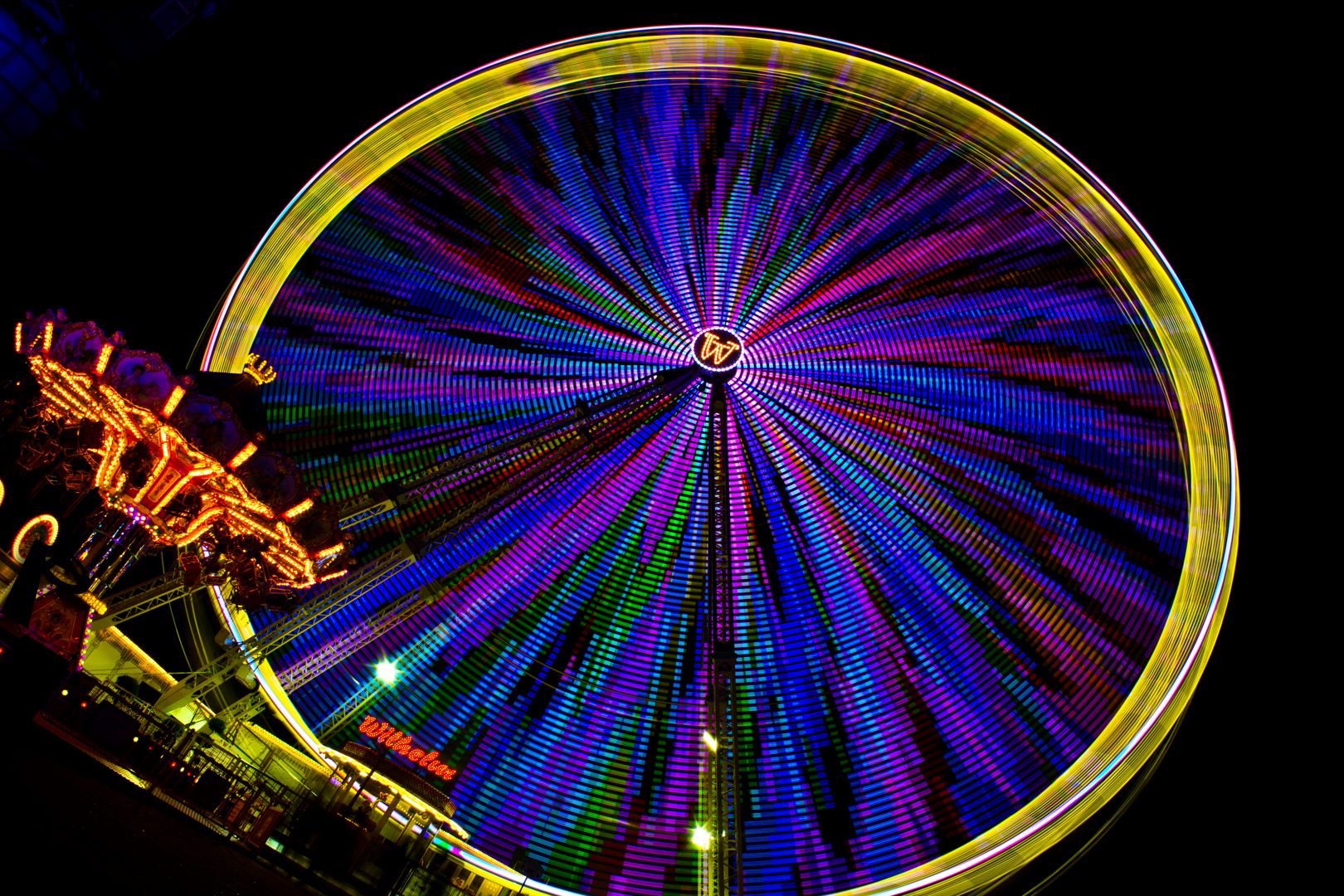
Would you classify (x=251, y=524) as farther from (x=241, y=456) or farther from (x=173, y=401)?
(x=173, y=401)

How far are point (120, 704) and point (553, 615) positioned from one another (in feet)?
13.9

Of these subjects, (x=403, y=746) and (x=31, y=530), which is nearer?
(x=31, y=530)

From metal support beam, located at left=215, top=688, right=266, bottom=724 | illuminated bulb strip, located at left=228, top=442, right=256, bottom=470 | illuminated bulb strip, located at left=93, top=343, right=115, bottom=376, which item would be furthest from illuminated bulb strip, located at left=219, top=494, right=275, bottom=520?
metal support beam, located at left=215, top=688, right=266, bottom=724

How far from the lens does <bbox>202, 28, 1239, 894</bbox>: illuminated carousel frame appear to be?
690 centimetres

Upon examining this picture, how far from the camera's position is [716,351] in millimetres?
9438

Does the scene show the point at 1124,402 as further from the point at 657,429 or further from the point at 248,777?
the point at 248,777

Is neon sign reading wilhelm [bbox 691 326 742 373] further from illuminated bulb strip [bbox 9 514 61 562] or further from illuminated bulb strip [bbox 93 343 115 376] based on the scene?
illuminated bulb strip [bbox 9 514 61 562]

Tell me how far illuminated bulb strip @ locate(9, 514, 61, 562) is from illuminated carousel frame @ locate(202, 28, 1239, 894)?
1.94 meters

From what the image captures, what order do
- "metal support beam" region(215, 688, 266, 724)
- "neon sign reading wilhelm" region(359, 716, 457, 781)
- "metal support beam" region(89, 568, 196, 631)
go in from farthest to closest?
"metal support beam" region(89, 568, 196, 631) < "metal support beam" region(215, 688, 266, 724) < "neon sign reading wilhelm" region(359, 716, 457, 781)

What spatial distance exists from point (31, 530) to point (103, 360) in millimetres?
1812

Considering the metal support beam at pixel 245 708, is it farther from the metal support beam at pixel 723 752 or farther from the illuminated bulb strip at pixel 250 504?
the metal support beam at pixel 723 752

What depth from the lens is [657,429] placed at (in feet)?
32.2

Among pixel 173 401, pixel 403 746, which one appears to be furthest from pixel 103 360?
pixel 403 746

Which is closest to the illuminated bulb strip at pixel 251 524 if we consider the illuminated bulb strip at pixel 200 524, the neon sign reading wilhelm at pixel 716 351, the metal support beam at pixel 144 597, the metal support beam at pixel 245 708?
the illuminated bulb strip at pixel 200 524
